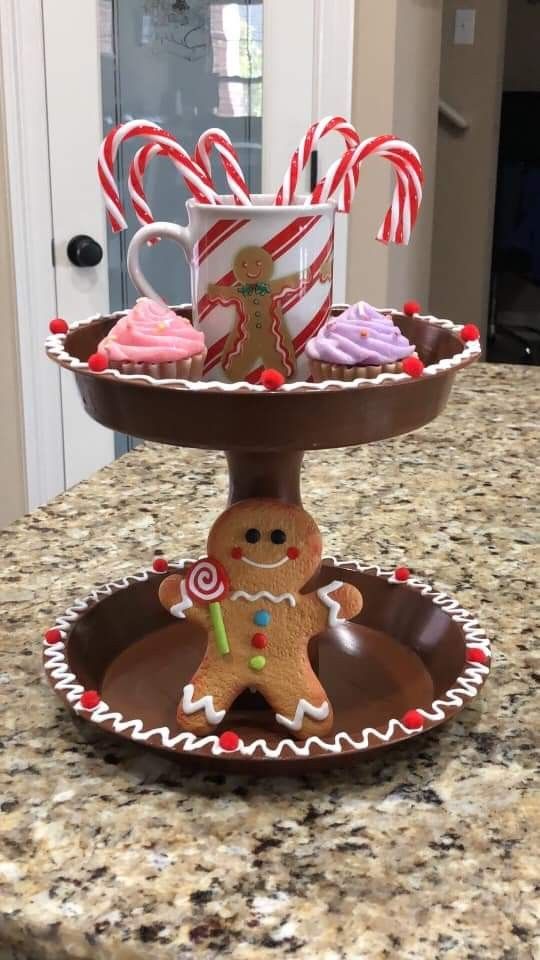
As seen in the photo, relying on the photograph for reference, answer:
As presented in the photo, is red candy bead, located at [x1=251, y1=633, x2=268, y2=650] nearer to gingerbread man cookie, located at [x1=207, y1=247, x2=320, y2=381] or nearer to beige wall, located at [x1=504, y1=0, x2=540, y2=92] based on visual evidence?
gingerbread man cookie, located at [x1=207, y1=247, x2=320, y2=381]

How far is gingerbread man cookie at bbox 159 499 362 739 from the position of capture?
0.71 meters

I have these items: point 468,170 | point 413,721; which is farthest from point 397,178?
point 468,170

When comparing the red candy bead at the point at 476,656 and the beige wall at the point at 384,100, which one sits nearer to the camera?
the red candy bead at the point at 476,656

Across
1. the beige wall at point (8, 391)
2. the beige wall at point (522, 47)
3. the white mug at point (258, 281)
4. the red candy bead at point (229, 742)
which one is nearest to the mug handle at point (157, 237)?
the white mug at point (258, 281)

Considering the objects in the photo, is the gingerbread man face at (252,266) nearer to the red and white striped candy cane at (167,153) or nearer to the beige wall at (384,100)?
the red and white striped candy cane at (167,153)

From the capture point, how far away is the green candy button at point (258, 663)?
2.36 feet

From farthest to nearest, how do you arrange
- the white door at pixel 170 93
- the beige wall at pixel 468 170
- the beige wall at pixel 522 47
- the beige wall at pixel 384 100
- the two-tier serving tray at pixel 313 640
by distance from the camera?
the beige wall at pixel 522 47, the beige wall at pixel 468 170, the beige wall at pixel 384 100, the white door at pixel 170 93, the two-tier serving tray at pixel 313 640

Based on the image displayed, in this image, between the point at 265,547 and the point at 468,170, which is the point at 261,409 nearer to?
the point at 265,547

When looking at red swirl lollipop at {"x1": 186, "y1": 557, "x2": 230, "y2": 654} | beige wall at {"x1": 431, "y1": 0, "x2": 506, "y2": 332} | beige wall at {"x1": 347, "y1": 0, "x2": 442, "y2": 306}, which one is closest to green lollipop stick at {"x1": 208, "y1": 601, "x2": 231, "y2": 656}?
red swirl lollipop at {"x1": 186, "y1": 557, "x2": 230, "y2": 654}

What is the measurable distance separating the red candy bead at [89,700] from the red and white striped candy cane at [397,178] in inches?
15.0

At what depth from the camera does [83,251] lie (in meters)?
2.70

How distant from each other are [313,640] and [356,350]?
0.76ft

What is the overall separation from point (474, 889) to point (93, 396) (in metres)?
0.38

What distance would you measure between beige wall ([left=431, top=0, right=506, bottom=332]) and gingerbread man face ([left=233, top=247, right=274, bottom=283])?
377 centimetres
